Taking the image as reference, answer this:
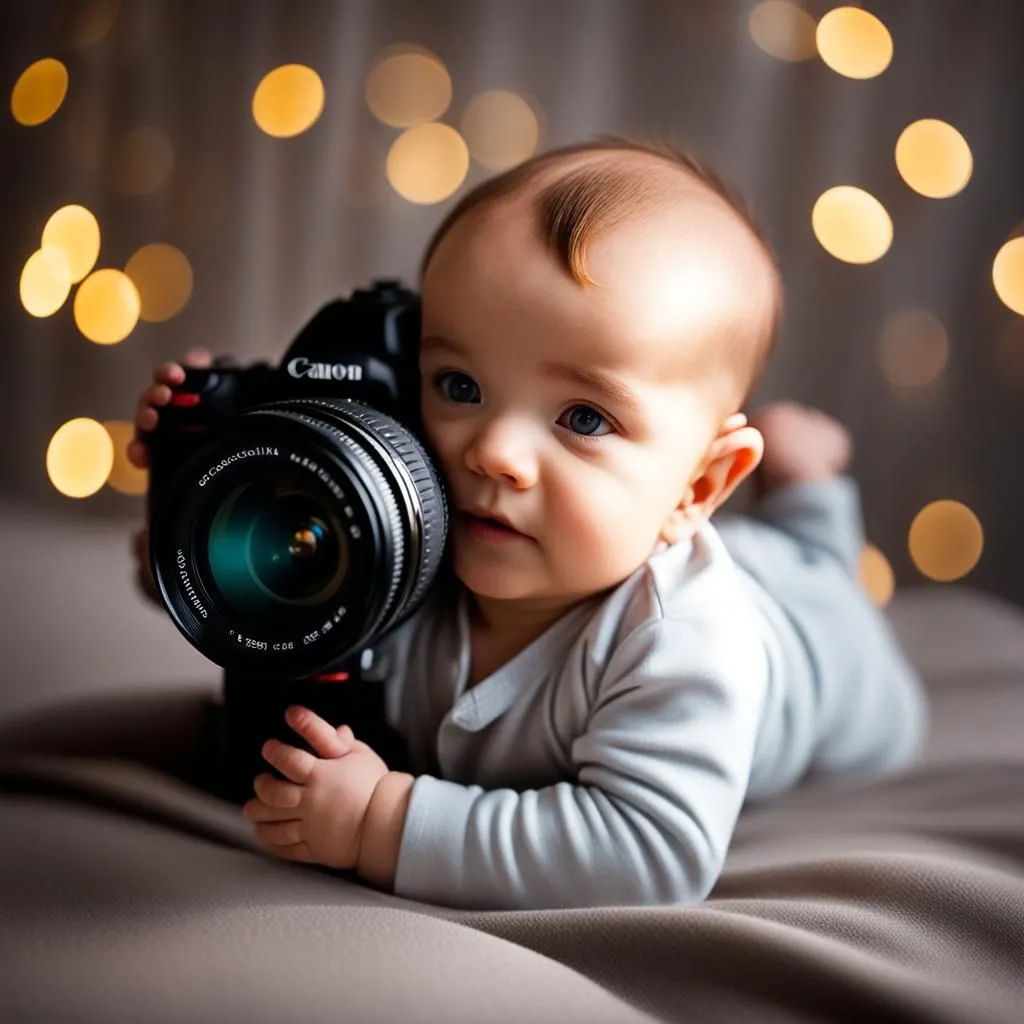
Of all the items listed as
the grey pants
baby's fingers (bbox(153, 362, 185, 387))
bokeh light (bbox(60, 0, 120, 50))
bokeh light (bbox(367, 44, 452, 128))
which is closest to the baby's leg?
the grey pants

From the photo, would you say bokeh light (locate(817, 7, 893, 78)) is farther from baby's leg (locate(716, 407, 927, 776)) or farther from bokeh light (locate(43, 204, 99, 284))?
bokeh light (locate(43, 204, 99, 284))

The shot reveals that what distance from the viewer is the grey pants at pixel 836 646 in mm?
1033

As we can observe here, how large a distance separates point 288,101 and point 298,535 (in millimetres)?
918

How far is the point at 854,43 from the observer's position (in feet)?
4.78

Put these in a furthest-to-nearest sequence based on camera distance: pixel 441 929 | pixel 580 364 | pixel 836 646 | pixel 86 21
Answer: pixel 86 21
pixel 836 646
pixel 580 364
pixel 441 929

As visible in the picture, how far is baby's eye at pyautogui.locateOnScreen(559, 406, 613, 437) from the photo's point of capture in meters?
0.78

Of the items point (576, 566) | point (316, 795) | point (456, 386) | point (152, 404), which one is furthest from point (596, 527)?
point (152, 404)

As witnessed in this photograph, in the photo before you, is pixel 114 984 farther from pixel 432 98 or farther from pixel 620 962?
pixel 432 98

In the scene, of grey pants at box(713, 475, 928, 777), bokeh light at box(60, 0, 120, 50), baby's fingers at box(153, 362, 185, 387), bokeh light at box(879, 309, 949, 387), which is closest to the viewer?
baby's fingers at box(153, 362, 185, 387)

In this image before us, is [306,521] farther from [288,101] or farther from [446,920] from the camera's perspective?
[288,101]

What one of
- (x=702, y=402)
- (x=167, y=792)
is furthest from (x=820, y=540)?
(x=167, y=792)

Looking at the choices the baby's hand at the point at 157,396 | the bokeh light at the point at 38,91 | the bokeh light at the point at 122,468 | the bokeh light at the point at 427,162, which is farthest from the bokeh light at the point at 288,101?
the baby's hand at the point at 157,396

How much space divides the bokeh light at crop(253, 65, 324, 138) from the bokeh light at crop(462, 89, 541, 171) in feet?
0.60

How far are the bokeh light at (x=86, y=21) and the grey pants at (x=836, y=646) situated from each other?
92 centimetres
